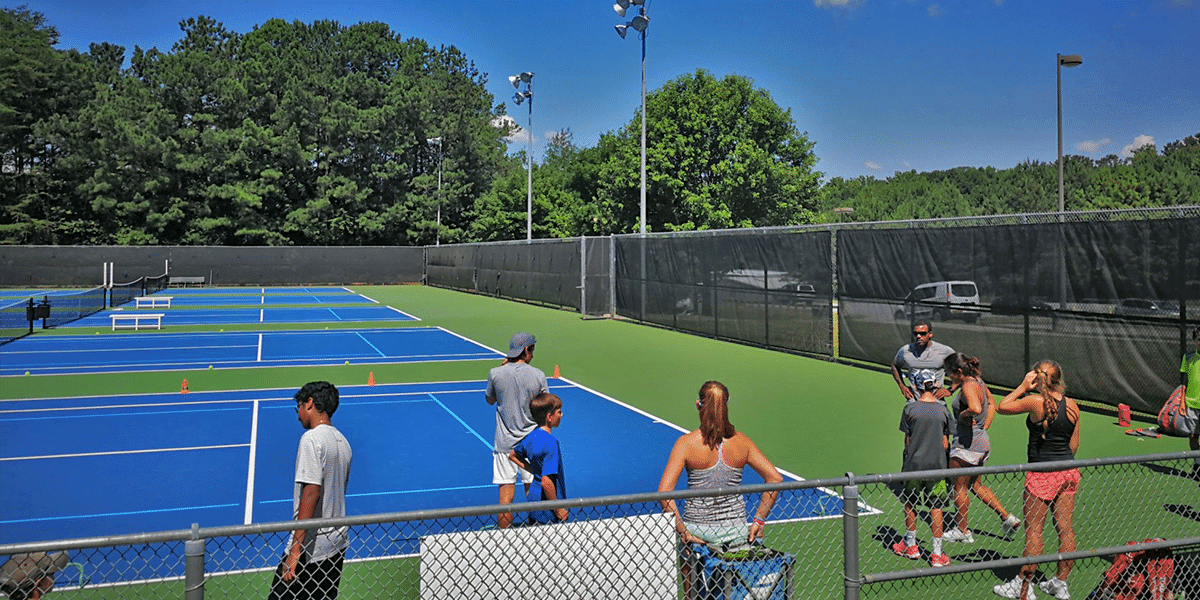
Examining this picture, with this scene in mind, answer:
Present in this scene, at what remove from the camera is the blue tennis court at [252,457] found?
892 centimetres

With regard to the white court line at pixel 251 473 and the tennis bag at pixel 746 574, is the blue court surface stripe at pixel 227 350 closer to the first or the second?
the white court line at pixel 251 473

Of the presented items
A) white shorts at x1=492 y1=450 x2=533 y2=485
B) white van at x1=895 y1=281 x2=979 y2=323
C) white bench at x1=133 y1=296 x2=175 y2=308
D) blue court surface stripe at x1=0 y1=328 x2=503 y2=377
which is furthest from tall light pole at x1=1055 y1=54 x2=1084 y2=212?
white bench at x1=133 y1=296 x2=175 y2=308

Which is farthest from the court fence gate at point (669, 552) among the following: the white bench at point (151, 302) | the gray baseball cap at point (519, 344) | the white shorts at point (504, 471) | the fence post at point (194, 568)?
the white bench at point (151, 302)

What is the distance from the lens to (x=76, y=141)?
6625 centimetres

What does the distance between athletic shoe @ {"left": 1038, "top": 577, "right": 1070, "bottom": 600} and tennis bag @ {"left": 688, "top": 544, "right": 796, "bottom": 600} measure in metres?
2.55

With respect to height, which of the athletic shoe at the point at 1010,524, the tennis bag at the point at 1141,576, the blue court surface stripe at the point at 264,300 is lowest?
the athletic shoe at the point at 1010,524

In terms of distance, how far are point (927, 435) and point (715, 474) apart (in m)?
2.66

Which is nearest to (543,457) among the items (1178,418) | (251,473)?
(251,473)

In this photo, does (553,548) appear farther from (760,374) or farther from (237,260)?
(237,260)

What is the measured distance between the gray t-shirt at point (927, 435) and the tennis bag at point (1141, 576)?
1716 millimetres

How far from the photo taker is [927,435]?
24.0 ft

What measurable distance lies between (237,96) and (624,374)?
57.7 meters

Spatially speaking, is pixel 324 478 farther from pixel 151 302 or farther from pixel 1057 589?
pixel 151 302

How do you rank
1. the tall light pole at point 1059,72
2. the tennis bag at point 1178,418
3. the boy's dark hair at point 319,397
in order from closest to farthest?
the boy's dark hair at point 319,397 < the tennis bag at point 1178,418 < the tall light pole at point 1059,72
